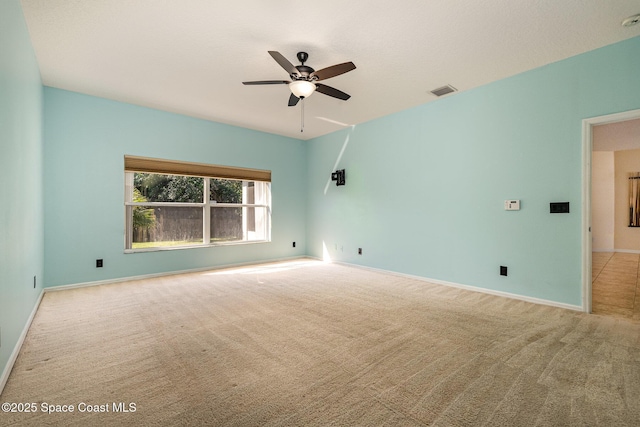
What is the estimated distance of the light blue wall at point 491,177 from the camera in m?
3.07

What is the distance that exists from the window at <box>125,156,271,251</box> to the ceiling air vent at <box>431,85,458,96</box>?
3.59 meters

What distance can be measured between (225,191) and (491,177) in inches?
181

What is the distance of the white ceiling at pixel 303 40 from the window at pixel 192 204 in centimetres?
137

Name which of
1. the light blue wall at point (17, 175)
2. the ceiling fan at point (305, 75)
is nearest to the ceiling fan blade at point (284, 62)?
the ceiling fan at point (305, 75)

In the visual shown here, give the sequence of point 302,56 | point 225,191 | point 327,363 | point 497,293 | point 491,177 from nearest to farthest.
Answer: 1. point 327,363
2. point 302,56
3. point 497,293
4. point 491,177
5. point 225,191

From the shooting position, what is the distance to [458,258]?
159 inches

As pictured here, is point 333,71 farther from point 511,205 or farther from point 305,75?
point 511,205

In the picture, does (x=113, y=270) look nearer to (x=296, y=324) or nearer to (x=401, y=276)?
(x=296, y=324)

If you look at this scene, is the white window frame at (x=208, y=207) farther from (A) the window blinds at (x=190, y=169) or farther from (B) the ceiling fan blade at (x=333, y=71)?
(B) the ceiling fan blade at (x=333, y=71)

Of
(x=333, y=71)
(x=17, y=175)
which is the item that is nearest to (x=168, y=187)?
(x=17, y=175)

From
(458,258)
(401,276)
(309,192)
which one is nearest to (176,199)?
(309,192)

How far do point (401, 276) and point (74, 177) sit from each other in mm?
5176

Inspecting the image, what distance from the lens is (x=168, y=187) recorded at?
4.93 m

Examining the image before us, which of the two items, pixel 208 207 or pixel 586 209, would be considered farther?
pixel 208 207
